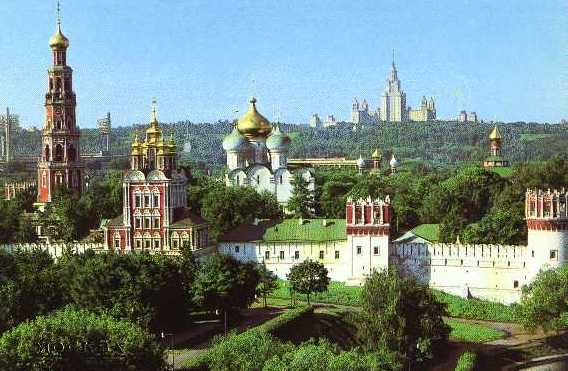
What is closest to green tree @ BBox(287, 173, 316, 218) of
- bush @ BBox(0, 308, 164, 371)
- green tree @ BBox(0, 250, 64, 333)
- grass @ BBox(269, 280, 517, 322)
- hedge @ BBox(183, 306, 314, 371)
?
grass @ BBox(269, 280, 517, 322)

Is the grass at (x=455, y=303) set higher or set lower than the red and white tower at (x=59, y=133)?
lower

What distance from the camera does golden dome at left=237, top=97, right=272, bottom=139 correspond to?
65.3 m

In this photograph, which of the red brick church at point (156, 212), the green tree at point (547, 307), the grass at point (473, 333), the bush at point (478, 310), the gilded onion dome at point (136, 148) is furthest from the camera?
the gilded onion dome at point (136, 148)

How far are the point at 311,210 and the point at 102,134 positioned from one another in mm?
111555

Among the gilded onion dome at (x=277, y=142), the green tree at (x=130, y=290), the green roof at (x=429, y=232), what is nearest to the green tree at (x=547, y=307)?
the green roof at (x=429, y=232)

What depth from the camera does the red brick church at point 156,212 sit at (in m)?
44.7

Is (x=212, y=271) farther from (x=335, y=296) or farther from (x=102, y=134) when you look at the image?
(x=102, y=134)

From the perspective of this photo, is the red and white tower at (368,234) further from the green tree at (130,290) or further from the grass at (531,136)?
the grass at (531,136)

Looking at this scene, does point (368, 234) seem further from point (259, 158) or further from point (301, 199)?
point (259, 158)

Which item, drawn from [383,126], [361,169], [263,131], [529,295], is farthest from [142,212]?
[383,126]

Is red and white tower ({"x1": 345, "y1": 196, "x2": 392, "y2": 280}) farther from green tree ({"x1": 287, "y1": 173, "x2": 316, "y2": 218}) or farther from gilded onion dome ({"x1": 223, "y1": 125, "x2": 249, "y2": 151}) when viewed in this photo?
gilded onion dome ({"x1": 223, "y1": 125, "x2": 249, "y2": 151})

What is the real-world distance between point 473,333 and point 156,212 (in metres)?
15.7

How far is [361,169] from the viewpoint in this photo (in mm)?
105625

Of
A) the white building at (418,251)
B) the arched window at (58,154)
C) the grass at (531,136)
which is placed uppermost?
the grass at (531,136)
